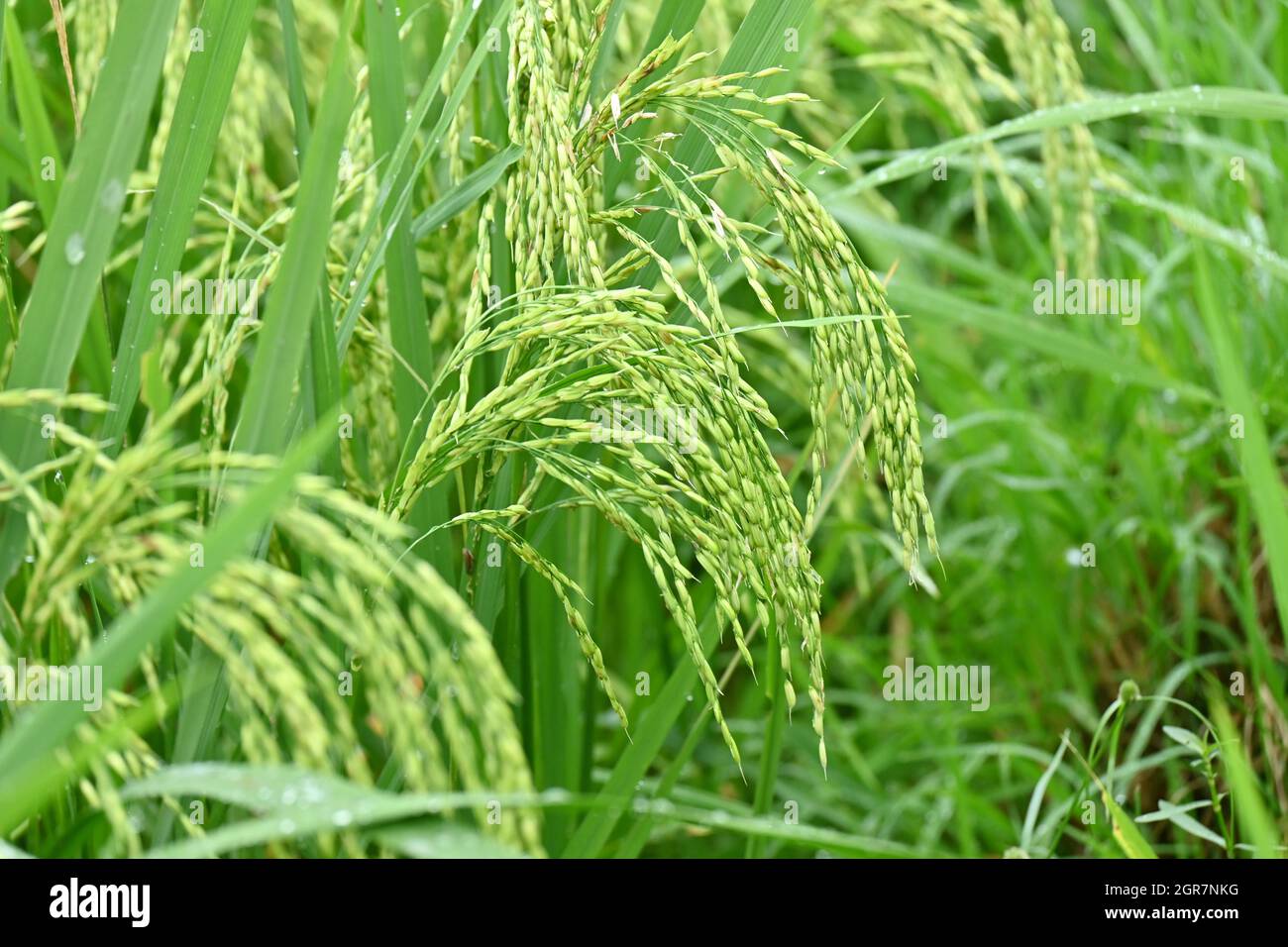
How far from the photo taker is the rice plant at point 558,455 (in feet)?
2.25

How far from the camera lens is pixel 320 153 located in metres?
0.79

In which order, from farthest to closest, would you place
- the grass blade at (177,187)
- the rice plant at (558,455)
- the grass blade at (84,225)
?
the grass blade at (177,187) < the grass blade at (84,225) < the rice plant at (558,455)

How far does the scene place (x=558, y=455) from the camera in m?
0.84

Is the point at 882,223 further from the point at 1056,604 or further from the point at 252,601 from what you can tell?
the point at 252,601

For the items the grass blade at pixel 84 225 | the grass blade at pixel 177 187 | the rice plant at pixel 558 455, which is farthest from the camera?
the grass blade at pixel 177 187

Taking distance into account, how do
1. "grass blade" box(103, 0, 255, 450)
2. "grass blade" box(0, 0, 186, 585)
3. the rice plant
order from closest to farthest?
the rice plant
"grass blade" box(0, 0, 186, 585)
"grass blade" box(103, 0, 255, 450)

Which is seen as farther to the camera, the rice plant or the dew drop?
the dew drop

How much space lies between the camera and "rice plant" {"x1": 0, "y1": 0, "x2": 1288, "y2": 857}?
→ 687 mm

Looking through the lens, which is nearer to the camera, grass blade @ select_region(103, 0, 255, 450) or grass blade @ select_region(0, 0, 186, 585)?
grass blade @ select_region(0, 0, 186, 585)

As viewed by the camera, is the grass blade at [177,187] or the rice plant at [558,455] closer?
the rice plant at [558,455]

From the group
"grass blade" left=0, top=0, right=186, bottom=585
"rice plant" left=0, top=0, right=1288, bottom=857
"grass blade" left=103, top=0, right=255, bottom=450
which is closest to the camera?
"rice plant" left=0, top=0, right=1288, bottom=857
